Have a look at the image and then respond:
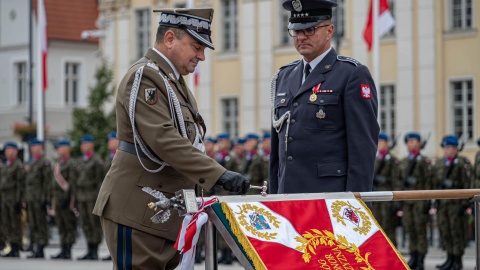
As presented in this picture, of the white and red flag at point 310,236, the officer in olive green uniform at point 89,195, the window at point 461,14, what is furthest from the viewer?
the window at point 461,14

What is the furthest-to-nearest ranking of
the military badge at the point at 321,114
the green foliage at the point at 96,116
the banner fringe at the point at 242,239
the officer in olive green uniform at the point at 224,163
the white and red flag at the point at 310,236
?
the green foliage at the point at 96,116 < the officer in olive green uniform at the point at 224,163 < the military badge at the point at 321,114 < the white and red flag at the point at 310,236 < the banner fringe at the point at 242,239

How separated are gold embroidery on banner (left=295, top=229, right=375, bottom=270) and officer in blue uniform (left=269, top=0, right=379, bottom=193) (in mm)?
1155

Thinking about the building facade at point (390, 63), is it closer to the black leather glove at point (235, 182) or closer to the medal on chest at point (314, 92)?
the medal on chest at point (314, 92)

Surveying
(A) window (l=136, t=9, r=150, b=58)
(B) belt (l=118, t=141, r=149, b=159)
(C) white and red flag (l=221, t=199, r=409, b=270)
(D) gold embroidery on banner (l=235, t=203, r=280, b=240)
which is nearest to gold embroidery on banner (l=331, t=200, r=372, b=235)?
(C) white and red flag (l=221, t=199, r=409, b=270)

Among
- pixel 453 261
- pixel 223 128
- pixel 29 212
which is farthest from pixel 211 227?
pixel 223 128

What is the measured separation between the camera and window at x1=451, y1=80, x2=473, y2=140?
3019 centimetres

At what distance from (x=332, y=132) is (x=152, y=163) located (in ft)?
4.60

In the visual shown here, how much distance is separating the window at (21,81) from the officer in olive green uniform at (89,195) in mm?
30863

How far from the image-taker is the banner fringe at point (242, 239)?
5.60 meters

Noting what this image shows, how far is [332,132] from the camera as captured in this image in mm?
7219

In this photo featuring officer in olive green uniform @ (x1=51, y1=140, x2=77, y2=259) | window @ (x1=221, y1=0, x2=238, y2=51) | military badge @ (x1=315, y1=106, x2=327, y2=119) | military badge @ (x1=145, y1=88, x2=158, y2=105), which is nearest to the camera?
military badge @ (x1=145, y1=88, x2=158, y2=105)

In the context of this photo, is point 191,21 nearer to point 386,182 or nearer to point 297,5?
point 297,5

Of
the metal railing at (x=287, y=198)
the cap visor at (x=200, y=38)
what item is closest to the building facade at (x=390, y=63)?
the metal railing at (x=287, y=198)

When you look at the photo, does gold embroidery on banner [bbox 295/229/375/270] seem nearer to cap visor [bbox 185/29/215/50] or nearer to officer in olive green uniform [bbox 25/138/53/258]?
cap visor [bbox 185/29/215/50]
